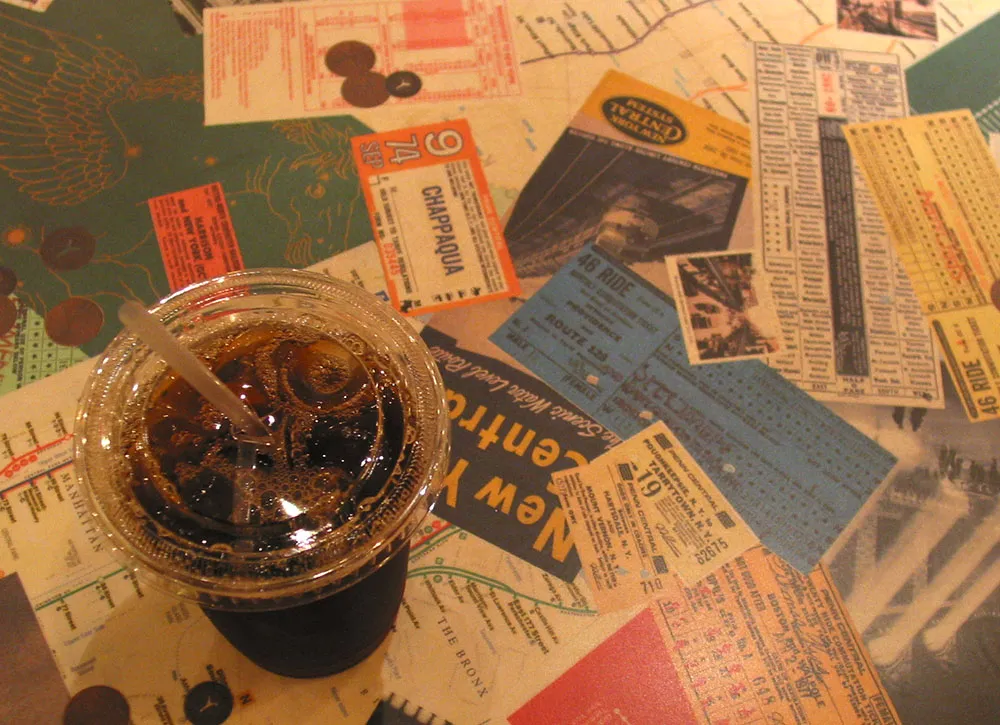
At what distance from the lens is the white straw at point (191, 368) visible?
38 cm

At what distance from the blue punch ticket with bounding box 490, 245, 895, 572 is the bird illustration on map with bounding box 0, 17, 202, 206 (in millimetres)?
438

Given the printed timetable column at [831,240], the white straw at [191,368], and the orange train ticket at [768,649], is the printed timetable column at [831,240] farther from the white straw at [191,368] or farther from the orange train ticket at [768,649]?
the white straw at [191,368]

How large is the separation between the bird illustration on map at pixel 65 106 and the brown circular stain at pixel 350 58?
146 mm

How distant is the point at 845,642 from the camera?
63 cm

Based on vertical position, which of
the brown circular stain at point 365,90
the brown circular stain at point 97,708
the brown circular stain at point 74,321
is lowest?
the brown circular stain at point 97,708

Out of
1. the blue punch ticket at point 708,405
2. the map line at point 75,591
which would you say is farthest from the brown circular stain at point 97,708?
the blue punch ticket at point 708,405

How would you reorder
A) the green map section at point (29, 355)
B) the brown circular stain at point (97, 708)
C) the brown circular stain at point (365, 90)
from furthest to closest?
1. the brown circular stain at point (365, 90)
2. the green map section at point (29, 355)
3. the brown circular stain at point (97, 708)

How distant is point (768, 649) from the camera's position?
2.03 ft

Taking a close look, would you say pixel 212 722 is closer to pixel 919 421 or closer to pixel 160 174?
pixel 160 174

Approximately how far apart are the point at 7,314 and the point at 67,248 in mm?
81

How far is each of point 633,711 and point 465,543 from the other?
0.62ft

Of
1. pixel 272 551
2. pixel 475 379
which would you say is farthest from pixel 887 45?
A: pixel 272 551

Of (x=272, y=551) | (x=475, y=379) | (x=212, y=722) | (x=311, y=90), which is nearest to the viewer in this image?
(x=272, y=551)

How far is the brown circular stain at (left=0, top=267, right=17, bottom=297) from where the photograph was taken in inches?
27.2
